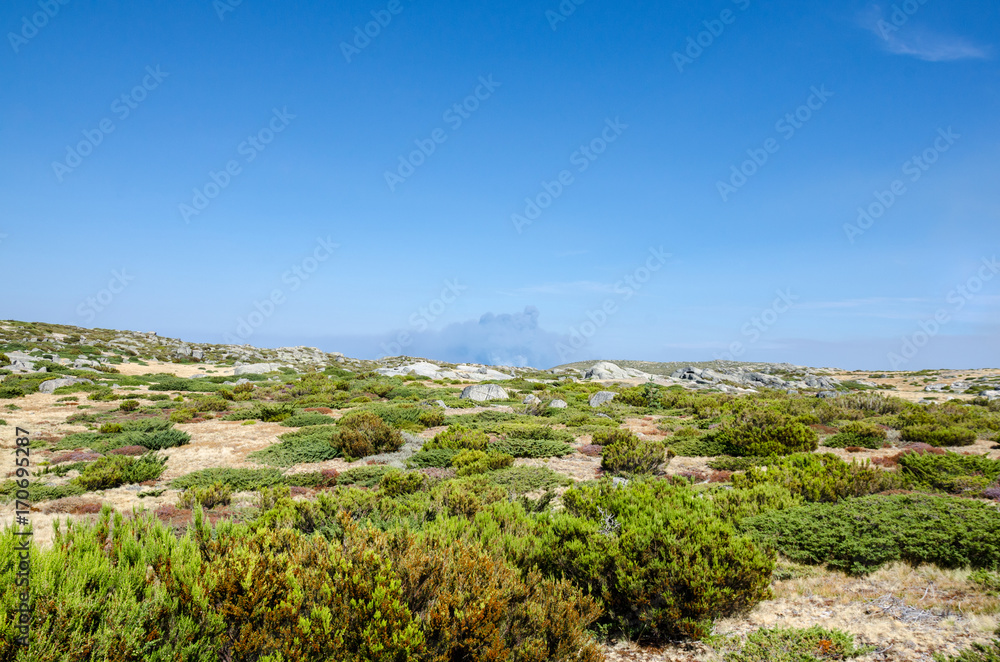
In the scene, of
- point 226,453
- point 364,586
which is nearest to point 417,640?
point 364,586

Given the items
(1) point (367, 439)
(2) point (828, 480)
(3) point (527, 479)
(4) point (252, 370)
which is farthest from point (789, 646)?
(4) point (252, 370)

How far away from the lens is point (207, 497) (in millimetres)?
9789

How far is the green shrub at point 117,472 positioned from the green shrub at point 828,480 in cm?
1362

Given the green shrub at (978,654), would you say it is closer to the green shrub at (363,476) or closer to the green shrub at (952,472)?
the green shrub at (952,472)

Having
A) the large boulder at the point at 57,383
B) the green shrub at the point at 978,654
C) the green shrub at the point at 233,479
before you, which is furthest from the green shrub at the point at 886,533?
the large boulder at the point at 57,383

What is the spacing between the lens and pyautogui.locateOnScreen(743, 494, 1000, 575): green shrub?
5867 millimetres

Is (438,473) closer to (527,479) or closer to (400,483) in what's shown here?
(400,483)

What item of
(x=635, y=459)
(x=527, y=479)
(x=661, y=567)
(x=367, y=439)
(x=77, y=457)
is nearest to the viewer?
(x=661, y=567)

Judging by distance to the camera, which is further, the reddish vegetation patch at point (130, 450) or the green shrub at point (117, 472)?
the reddish vegetation patch at point (130, 450)

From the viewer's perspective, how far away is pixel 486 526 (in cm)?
592

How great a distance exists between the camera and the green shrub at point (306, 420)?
64.5 feet

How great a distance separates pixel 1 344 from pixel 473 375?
141 ft

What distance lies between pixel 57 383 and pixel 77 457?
20.3 m

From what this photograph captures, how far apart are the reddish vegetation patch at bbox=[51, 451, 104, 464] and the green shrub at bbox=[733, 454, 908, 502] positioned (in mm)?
16692
